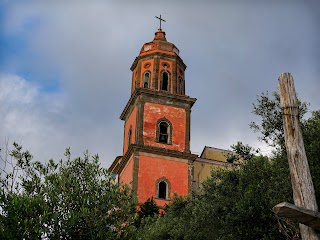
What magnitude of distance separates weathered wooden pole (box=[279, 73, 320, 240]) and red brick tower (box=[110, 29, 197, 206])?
72.1 ft

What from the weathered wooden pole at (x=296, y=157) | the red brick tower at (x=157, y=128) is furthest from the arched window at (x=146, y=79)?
the weathered wooden pole at (x=296, y=157)

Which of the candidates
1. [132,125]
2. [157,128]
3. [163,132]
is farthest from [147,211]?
[132,125]

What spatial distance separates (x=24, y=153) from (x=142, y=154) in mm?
18200

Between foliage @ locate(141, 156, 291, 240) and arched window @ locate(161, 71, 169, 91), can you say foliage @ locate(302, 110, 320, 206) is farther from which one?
arched window @ locate(161, 71, 169, 91)

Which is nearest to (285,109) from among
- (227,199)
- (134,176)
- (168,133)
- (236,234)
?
(236,234)

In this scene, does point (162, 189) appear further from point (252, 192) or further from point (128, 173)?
point (252, 192)

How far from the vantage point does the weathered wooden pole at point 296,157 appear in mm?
8156

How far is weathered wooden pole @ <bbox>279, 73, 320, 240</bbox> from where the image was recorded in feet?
26.8

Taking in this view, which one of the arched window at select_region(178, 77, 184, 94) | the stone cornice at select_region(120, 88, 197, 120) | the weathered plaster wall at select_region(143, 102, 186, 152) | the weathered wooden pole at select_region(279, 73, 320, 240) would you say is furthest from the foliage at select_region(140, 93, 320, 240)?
the arched window at select_region(178, 77, 184, 94)

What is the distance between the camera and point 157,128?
113ft

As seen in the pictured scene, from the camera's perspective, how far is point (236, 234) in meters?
16.6

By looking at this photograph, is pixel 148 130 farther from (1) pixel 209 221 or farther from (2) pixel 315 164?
(2) pixel 315 164

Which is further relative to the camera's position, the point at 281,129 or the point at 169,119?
the point at 169,119

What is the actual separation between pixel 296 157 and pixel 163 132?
86.9 feet
